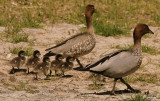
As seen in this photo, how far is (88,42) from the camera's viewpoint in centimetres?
909

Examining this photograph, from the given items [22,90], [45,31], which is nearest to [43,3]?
[45,31]

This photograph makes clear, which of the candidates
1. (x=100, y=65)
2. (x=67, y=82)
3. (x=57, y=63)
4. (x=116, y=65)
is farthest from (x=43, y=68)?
(x=116, y=65)

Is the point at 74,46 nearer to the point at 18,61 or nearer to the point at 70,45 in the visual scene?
the point at 70,45

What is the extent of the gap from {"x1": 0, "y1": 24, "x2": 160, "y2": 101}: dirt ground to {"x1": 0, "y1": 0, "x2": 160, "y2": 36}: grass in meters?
0.47

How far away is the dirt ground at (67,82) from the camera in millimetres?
6574

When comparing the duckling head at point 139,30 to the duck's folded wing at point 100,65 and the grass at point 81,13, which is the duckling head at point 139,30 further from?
the grass at point 81,13

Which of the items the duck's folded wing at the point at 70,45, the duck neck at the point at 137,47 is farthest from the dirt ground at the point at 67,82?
the duck neck at the point at 137,47

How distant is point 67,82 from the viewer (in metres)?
7.91

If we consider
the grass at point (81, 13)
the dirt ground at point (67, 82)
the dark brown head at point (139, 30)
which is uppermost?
the grass at point (81, 13)

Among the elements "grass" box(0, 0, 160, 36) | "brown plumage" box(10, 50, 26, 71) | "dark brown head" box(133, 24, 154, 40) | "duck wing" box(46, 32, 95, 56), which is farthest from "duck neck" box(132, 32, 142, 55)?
"grass" box(0, 0, 160, 36)

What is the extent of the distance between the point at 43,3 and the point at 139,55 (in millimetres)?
7913

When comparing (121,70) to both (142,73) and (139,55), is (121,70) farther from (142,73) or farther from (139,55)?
(142,73)

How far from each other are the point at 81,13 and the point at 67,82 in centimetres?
552

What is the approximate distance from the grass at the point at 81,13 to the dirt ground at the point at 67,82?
0.47 metres
